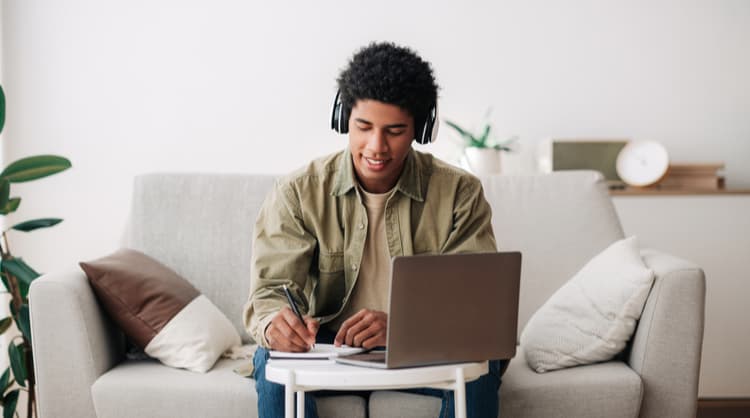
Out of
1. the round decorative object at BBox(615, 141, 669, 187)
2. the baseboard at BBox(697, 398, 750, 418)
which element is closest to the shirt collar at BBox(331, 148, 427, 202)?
the round decorative object at BBox(615, 141, 669, 187)

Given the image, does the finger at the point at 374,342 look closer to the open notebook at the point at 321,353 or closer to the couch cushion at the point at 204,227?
the open notebook at the point at 321,353

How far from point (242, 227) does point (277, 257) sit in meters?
0.70

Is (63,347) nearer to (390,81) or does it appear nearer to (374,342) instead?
(374,342)

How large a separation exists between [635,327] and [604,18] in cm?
163

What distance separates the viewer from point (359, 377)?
1.34 meters

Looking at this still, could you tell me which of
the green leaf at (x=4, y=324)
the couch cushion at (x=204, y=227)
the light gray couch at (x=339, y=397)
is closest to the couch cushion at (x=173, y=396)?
the light gray couch at (x=339, y=397)

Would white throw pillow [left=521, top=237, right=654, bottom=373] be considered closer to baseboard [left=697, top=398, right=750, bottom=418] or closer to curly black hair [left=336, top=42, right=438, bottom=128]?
curly black hair [left=336, top=42, right=438, bottom=128]

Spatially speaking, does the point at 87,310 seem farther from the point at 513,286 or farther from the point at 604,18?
the point at 604,18

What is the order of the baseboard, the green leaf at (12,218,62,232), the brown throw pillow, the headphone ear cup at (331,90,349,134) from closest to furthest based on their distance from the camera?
the headphone ear cup at (331,90,349,134) → the brown throw pillow → the green leaf at (12,218,62,232) → the baseboard

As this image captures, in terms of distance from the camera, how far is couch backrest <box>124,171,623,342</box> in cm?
243

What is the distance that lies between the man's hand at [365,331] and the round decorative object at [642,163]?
1.82 metres

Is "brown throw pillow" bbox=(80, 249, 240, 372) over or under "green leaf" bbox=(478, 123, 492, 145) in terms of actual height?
under

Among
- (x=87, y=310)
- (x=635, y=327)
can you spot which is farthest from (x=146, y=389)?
(x=635, y=327)

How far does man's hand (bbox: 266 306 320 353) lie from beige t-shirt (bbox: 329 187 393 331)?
310 mm
